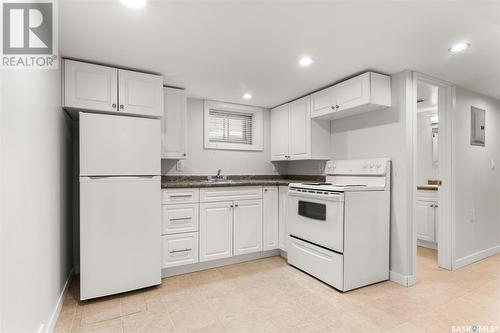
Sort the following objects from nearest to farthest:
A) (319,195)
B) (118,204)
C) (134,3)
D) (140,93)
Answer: (134,3) < (118,204) < (140,93) < (319,195)

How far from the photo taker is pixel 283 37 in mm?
2018

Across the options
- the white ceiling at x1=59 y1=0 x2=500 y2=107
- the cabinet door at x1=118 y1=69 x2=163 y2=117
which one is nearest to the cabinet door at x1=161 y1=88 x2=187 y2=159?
the white ceiling at x1=59 y1=0 x2=500 y2=107

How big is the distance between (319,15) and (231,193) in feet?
6.81

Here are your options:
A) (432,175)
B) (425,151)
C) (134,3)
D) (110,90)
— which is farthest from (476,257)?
(110,90)

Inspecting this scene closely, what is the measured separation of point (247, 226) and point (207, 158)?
117 centimetres

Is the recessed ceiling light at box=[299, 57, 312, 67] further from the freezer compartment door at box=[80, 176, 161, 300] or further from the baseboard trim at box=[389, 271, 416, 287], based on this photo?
the baseboard trim at box=[389, 271, 416, 287]

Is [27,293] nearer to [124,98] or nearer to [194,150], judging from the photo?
[124,98]

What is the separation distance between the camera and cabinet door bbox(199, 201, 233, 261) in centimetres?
298

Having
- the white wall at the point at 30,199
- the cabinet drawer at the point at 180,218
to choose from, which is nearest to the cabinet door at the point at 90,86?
the white wall at the point at 30,199

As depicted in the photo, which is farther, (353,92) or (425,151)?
(425,151)

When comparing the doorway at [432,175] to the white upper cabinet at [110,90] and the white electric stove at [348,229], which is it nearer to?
the white electric stove at [348,229]

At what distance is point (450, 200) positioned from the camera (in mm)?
3057

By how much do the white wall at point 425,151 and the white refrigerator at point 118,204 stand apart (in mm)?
4278

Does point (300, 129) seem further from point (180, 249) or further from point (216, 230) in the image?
point (180, 249)
